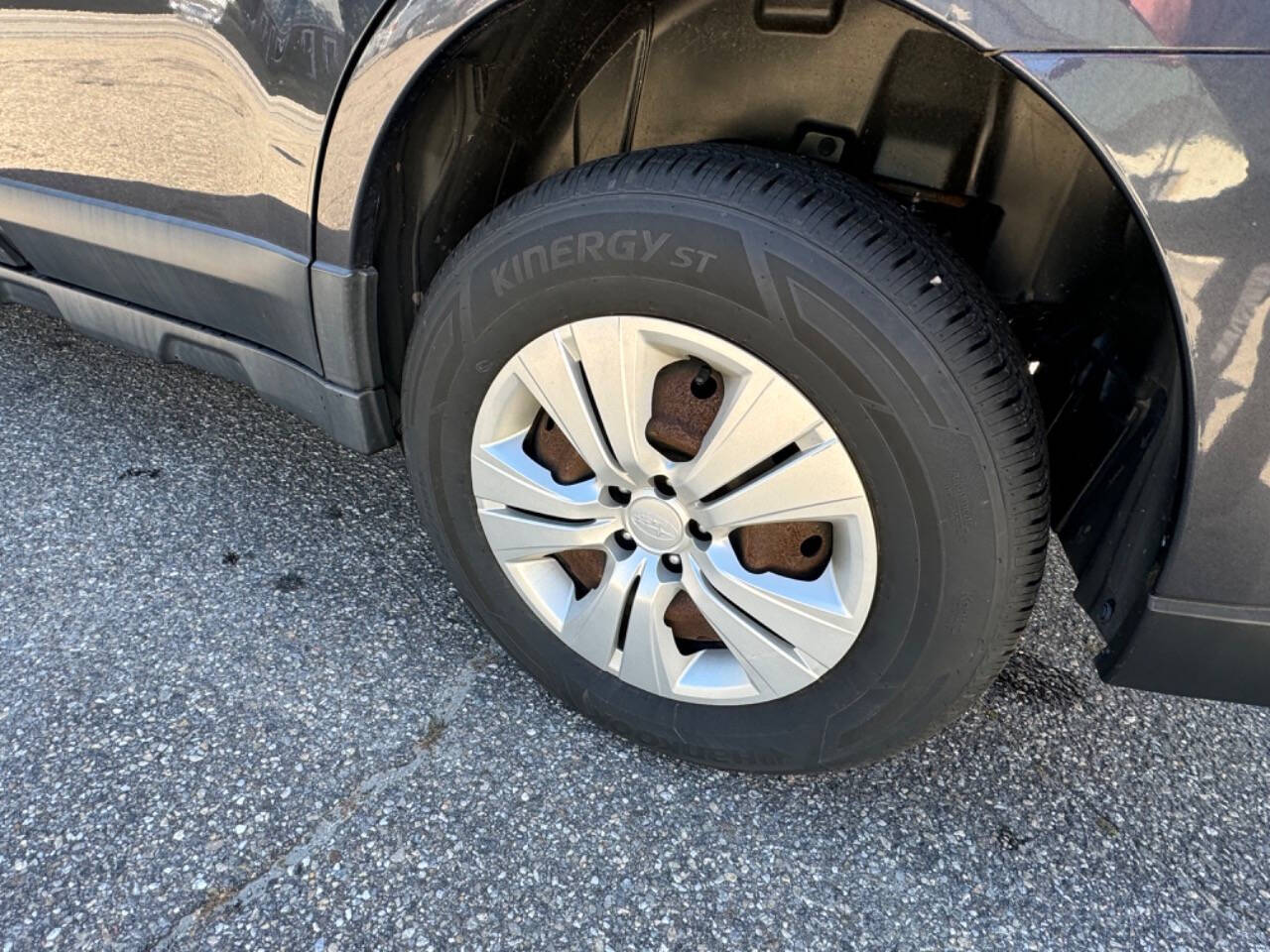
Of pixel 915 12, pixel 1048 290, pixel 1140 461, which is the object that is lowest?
pixel 1140 461

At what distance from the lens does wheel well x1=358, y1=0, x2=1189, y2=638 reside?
1.37 m

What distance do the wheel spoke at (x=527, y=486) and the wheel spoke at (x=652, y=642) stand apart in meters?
0.16

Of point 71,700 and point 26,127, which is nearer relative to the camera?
point 71,700

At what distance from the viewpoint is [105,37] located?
5.65 feet

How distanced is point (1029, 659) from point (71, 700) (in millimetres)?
1988

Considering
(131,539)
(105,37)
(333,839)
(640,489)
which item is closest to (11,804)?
(333,839)

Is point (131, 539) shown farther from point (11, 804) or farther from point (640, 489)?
point (640, 489)

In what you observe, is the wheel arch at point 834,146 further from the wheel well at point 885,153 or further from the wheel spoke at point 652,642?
the wheel spoke at point 652,642

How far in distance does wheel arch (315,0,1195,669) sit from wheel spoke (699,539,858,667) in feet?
1.31

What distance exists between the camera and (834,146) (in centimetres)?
152

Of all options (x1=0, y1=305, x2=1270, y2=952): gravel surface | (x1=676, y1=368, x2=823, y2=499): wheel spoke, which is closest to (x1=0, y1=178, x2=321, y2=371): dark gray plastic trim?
(x1=0, y1=305, x2=1270, y2=952): gravel surface

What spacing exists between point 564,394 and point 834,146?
2.04 feet

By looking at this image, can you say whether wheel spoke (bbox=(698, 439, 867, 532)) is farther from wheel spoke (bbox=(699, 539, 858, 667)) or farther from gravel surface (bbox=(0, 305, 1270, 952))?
gravel surface (bbox=(0, 305, 1270, 952))

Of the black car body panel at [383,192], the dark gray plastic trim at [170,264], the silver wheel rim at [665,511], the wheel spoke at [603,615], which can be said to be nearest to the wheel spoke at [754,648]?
the silver wheel rim at [665,511]
